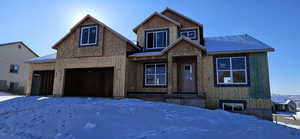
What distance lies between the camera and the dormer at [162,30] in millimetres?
Result: 11547

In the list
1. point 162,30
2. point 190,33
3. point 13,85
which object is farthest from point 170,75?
point 13,85

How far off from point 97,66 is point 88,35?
8.09ft

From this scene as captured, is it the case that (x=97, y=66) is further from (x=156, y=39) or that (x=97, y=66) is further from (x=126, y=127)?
(x=126, y=127)

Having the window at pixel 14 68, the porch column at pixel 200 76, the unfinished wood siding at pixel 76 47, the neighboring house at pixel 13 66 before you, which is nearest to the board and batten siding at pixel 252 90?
the porch column at pixel 200 76

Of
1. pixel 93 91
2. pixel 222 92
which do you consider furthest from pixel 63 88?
pixel 222 92

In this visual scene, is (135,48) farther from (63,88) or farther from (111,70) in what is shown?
(63,88)

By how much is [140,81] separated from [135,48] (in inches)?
94.4

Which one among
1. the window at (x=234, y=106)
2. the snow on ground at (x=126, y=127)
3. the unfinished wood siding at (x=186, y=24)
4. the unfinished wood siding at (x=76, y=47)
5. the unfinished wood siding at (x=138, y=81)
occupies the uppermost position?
the unfinished wood siding at (x=186, y=24)

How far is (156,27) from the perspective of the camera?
→ 11961mm

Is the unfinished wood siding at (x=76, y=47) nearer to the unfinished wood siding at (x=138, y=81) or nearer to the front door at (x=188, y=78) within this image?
the unfinished wood siding at (x=138, y=81)

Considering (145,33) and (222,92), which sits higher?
(145,33)

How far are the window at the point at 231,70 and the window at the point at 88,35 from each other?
27.6 ft

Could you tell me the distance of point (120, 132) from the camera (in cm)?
393

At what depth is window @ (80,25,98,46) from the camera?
37.7ft
